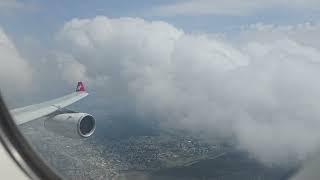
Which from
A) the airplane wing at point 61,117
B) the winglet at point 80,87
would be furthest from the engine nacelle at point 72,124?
the winglet at point 80,87

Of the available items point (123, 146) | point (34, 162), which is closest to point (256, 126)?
point (123, 146)

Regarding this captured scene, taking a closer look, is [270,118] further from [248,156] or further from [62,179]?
[62,179]

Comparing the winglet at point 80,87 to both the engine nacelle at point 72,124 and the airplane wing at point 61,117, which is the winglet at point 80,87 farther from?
the engine nacelle at point 72,124

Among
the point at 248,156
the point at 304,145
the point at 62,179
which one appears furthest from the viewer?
the point at 62,179

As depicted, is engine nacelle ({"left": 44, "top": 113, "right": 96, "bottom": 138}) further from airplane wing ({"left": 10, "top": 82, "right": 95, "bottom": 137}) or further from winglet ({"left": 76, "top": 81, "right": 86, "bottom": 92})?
winglet ({"left": 76, "top": 81, "right": 86, "bottom": 92})

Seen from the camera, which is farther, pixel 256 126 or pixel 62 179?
pixel 62 179

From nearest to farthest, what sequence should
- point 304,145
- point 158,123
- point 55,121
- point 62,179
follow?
point 304,145
point 158,123
point 62,179
point 55,121

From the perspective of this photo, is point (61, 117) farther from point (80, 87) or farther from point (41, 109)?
point (80, 87)

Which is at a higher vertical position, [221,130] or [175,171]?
[221,130]

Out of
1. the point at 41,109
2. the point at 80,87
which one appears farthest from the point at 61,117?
the point at 80,87
